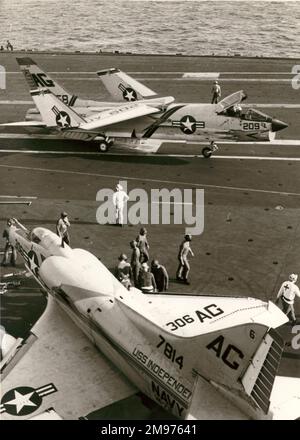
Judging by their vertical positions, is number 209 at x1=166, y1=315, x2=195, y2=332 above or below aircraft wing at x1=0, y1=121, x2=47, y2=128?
below

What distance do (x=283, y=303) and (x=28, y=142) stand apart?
19.3 meters

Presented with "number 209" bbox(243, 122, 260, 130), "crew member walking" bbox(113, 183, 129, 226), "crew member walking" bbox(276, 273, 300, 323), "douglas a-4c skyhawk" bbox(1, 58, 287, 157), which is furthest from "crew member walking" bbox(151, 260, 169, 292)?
"number 209" bbox(243, 122, 260, 130)

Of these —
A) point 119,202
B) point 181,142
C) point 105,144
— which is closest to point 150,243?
point 119,202

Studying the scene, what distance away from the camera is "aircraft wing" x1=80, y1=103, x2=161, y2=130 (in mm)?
29281

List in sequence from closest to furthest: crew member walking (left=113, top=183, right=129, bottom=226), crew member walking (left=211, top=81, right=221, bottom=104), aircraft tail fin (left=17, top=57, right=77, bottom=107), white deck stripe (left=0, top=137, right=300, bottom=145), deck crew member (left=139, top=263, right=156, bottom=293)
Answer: deck crew member (left=139, top=263, right=156, bottom=293) < crew member walking (left=113, top=183, right=129, bottom=226) < white deck stripe (left=0, top=137, right=300, bottom=145) < aircraft tail fin (left=17, top=57, right=77, bottom=107) < crew member walking (left=211, top=81, right=221, bottom=104)

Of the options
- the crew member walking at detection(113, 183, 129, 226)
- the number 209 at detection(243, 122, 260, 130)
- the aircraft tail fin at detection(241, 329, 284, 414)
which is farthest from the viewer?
the number 209 at detection(243, 122, 260, 130)

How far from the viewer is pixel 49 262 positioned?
16297 mm

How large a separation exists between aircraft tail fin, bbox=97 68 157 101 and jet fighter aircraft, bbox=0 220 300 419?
58.7ft

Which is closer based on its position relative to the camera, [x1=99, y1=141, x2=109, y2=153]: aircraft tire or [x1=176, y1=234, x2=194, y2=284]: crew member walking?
[x1=176, y1=234, x2=194, y2=284]: crew member walking

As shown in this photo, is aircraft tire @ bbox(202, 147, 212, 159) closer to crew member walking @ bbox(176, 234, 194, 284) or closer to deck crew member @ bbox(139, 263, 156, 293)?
crew member walking @ bbox(176, 234, 194, 284)

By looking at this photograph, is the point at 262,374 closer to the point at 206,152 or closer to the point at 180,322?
the point at 180,322

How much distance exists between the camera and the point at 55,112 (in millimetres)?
29766

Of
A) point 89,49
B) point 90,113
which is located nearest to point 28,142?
point 90,113

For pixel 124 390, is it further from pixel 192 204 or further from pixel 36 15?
pixel 36 15
